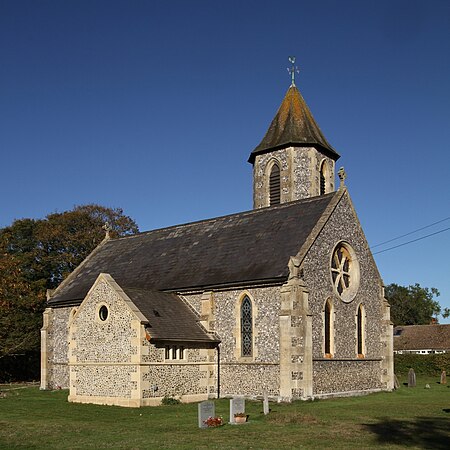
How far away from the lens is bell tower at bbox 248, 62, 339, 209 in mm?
40125

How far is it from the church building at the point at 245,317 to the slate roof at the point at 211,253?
0.28 feet

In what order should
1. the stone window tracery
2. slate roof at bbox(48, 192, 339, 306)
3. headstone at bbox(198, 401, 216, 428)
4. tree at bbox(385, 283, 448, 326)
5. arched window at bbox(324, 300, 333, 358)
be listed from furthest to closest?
tree at bbox(385, 283, 448, 326), slate roof at bbox(48, 192, 339, 306), arched window at bbox(324, 300, 333, 358), the stone window tracery, headstone at bbox(198, 401, 216, 428)

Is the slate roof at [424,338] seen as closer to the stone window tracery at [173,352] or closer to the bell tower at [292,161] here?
the bell tower at [292,161]

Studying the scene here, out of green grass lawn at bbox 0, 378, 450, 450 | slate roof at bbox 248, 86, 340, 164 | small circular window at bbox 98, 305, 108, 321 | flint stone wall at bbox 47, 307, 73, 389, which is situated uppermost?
slate roof at bbox 248, 86, 340, 164

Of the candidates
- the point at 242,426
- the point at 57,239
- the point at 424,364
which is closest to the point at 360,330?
the point at 242,426

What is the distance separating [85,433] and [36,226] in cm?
4824

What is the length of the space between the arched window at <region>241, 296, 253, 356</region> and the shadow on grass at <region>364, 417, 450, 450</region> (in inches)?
380

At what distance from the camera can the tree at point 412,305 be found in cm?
10625

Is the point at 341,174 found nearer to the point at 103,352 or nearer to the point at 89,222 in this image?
the point at 103,352

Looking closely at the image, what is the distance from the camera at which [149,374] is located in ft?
92.4

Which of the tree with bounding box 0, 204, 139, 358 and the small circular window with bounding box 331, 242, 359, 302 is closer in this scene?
the small circular window with bounding box 331, 242, 359, 302

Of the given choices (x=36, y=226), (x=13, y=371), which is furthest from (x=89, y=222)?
(x=13, y=371)

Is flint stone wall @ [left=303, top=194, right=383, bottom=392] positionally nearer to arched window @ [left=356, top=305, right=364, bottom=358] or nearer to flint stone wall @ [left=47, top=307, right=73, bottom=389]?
arched window @ [left=356, top=305, right=364, bottom=358]

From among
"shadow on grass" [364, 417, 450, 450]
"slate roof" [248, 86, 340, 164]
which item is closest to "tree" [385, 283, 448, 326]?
"slate roof" [248, 86, 340, 164]
